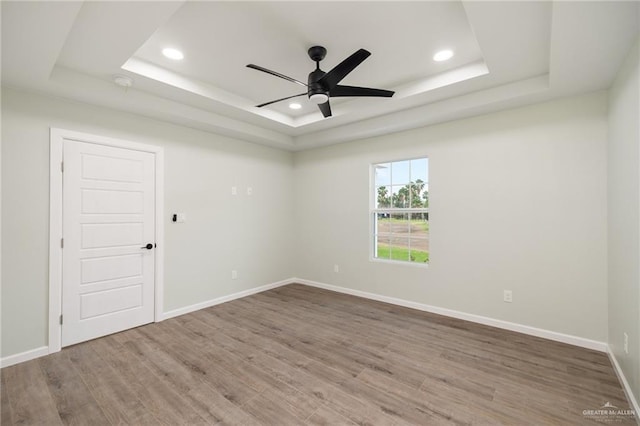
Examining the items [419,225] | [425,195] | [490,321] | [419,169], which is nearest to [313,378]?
[490,321]

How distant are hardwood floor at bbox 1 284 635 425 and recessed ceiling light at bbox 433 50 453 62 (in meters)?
2.85

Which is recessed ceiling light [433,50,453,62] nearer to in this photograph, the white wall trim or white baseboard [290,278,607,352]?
white baseboard [290,278,607,352]

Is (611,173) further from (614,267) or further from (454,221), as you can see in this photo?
(454,221)

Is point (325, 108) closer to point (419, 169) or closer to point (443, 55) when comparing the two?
point (443, 55)

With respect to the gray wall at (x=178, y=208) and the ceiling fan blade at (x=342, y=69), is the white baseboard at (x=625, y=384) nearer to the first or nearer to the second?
Result: the ceiling fan blade at (x=342, y=69)

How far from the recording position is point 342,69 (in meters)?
2.31

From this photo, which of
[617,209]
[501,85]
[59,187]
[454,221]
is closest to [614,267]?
[617,209]

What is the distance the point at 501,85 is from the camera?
2977 millimetres

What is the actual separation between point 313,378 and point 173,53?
3149 millimetres

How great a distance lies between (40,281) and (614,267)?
533cm

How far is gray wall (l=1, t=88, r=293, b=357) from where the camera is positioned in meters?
2.62

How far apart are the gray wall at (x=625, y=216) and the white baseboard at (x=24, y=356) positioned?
15.9 ft

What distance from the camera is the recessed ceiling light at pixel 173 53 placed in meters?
2.59

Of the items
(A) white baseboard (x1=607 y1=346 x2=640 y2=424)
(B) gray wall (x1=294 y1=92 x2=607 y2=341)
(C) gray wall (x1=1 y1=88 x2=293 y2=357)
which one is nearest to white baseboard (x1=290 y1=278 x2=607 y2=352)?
(B) gray wall (x1=294 y1=92 x2=607 y2=341)
